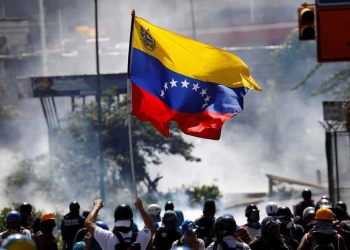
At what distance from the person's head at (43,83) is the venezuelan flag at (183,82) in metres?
30.0

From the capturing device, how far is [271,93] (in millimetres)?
68188

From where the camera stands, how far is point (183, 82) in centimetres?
961

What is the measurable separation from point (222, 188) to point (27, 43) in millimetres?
19836

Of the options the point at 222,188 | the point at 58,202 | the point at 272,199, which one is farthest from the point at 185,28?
the point at 58,202

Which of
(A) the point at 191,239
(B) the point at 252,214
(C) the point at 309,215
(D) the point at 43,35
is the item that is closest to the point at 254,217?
(B) the point at 252,214

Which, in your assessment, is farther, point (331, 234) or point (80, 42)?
point (80, 42)

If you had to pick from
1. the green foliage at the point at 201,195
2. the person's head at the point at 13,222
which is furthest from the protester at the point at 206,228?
the green foliage at the point at 201,195

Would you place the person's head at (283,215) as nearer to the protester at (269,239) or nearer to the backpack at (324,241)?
the backpack at (324,241)

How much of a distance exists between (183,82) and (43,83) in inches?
1193

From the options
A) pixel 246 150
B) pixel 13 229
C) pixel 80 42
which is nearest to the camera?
pixel 13 229

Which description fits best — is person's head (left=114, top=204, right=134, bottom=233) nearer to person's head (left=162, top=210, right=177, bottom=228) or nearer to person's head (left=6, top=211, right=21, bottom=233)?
person's head (left=162, top=210, right=177, bottom=228)

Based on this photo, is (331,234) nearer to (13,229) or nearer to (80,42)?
(13,229)

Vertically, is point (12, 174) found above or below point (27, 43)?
below

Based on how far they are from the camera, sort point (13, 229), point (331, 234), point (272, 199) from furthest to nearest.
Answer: point (272, 199)
point (13, 229)
point (331, 234)
